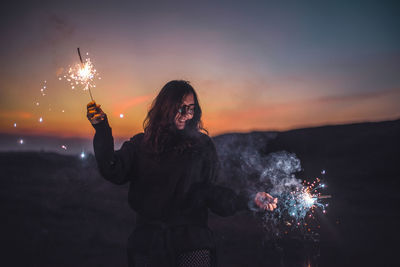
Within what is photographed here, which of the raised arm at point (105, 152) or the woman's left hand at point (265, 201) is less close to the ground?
the raised arm at point (105, 152)

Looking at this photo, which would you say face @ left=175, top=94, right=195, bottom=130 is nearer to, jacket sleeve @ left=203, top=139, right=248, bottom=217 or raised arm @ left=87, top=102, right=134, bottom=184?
jacket sleeve @ left=203, top=139, right=248, bottom=217

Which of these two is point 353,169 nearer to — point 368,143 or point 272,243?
point 368,143

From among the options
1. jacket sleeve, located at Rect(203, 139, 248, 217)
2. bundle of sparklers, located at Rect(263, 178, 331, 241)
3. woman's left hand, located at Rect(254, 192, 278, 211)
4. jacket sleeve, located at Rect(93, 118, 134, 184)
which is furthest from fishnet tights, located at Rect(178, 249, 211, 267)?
bundle of sparklers, located at Rect(263, 178, 331, 241)

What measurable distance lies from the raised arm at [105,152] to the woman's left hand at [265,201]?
1295 millimetres

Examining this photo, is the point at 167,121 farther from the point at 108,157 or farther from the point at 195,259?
the point at 195,259

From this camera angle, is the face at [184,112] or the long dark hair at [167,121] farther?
the face at [184,112]

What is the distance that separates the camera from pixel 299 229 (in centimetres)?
984

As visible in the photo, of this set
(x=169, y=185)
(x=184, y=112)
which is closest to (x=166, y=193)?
(x=169, y=185)

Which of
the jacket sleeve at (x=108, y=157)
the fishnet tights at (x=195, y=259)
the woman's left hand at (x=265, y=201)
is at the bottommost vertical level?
the fishnet tights at (x=195, y=259)

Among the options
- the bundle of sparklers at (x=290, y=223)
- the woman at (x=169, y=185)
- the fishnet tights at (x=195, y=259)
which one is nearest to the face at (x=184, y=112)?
the woman at (x=169, y=185)

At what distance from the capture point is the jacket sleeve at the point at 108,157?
2.53 m

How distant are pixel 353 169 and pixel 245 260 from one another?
14.8 m

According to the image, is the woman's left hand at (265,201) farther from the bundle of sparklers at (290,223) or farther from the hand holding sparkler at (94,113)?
the bundle of sparklers at (290,223)

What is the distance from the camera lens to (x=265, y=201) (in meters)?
2.92
